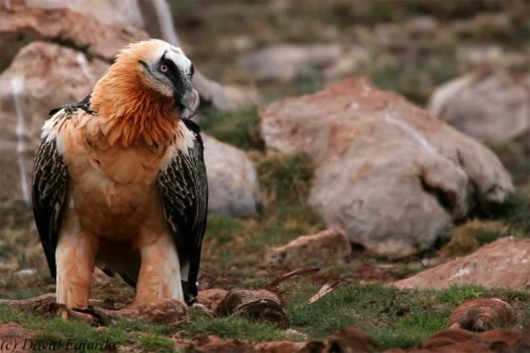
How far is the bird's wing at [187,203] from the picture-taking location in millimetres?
9844

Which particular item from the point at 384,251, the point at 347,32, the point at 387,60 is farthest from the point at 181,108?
the point at 347,32

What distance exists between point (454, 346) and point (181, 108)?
2809 mm

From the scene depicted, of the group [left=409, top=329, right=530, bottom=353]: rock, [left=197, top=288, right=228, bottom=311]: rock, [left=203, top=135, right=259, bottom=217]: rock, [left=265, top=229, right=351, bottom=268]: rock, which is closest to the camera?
[left=409, top=329, right=530, bottom=353]: rock

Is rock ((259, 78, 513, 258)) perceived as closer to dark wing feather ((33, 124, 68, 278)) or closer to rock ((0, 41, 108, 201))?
rock ((0, 41, 108, 201))

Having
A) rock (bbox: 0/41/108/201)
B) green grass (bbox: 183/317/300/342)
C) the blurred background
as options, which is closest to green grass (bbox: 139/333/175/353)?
green grass (bbox: 183/317/300/342)

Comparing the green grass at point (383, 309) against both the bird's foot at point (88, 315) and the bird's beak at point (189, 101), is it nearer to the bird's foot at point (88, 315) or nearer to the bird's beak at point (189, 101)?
the bird's foot at point (88, 315)

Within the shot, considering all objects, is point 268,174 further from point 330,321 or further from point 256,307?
point 256,307

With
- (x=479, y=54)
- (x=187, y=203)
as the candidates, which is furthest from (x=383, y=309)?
(x=479, y=54)

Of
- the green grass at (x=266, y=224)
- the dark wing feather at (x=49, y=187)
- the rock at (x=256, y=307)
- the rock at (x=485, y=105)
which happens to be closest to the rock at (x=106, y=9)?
the green grass at (x=266, y=224)

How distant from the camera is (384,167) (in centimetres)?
1482

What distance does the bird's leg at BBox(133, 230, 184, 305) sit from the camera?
9906 mm

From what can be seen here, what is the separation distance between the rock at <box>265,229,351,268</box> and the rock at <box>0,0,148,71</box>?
12.0 ft

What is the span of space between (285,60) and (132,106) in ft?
59.9

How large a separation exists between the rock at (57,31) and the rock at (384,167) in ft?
6.45
